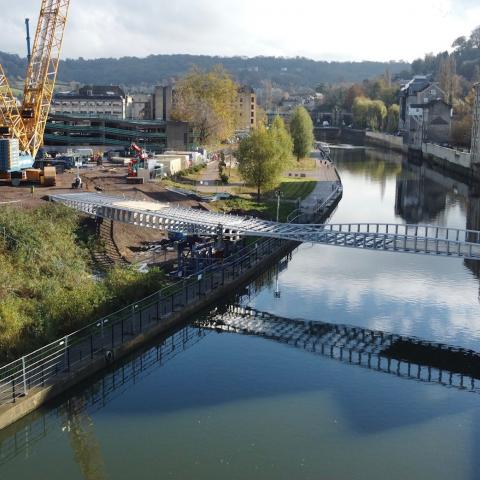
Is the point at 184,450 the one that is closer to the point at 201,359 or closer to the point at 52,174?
the point at 201,359

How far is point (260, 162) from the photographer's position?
201 ft

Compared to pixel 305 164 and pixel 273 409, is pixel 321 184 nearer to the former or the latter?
pixel 305 164

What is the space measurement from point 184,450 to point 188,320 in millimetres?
10997

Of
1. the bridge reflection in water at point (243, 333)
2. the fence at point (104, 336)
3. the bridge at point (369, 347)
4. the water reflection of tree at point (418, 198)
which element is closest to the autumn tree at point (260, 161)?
the water reflection of tree at point (418, 198)

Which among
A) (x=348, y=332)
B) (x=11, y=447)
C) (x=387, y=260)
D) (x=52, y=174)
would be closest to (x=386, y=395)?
(x=348, y=332)

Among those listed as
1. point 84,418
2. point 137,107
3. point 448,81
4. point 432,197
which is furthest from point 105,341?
point 448,81

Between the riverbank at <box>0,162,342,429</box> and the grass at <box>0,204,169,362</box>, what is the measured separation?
2.27 feet

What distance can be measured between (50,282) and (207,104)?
69.9m

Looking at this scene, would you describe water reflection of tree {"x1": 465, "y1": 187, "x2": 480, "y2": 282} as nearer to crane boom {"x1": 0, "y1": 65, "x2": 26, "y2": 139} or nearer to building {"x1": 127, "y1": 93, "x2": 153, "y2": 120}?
crane boom {"x1": 0, "y1": 65, "x2": 26, "y2": 139}

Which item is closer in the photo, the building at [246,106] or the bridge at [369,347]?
the bridge at [369,347]

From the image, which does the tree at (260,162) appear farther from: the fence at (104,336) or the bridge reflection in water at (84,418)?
the bridge reflection in water at (84,418)

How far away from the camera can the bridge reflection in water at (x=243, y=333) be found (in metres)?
21.7

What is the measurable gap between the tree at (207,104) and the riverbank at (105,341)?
60157 mm

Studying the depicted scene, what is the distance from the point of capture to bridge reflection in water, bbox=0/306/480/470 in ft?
71.2
